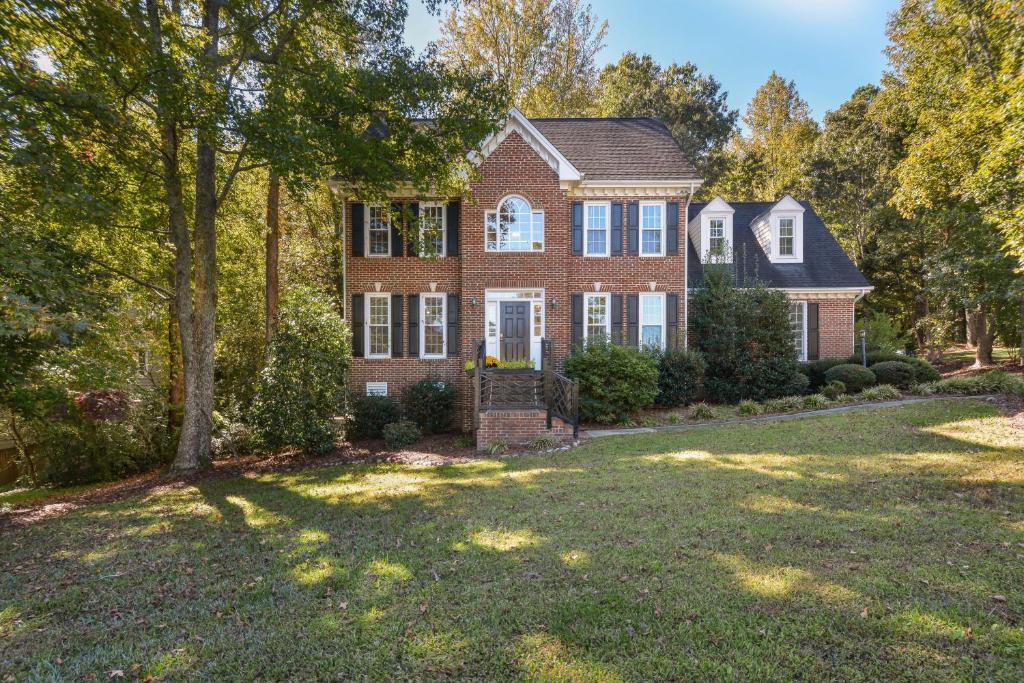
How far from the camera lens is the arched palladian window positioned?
46.1ft

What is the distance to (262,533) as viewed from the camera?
6004 millimetres

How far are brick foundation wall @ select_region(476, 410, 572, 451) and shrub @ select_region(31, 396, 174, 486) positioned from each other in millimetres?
8211

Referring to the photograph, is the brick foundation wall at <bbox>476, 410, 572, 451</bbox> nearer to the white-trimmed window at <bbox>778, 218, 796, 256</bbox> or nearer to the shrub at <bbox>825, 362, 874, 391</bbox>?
the shrub at <bbox>825, 362, 874, 391</bbox>

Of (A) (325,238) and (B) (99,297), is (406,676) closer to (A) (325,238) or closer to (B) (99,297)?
(B) (99,297)

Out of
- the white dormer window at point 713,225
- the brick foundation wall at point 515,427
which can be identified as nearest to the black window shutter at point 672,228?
the white dormer window at point 713,225

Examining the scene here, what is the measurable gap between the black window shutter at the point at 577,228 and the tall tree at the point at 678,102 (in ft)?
50.7

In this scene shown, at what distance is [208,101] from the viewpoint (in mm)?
8102

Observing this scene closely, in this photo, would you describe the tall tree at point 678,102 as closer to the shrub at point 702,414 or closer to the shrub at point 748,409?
the shrub at point 748,409

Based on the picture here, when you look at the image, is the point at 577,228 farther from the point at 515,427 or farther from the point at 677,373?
the point at 515,427

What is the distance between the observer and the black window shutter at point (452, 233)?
14555 millimetres

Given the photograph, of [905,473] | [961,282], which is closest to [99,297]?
[905,473]

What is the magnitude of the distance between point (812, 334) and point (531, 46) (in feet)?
52.1

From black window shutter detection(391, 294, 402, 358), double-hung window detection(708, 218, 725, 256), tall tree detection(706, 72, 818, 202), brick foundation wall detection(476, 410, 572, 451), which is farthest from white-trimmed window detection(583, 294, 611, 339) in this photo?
tall tree detection(706, 72, 818, 202)

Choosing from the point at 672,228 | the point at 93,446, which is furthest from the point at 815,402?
the point at 93,446
